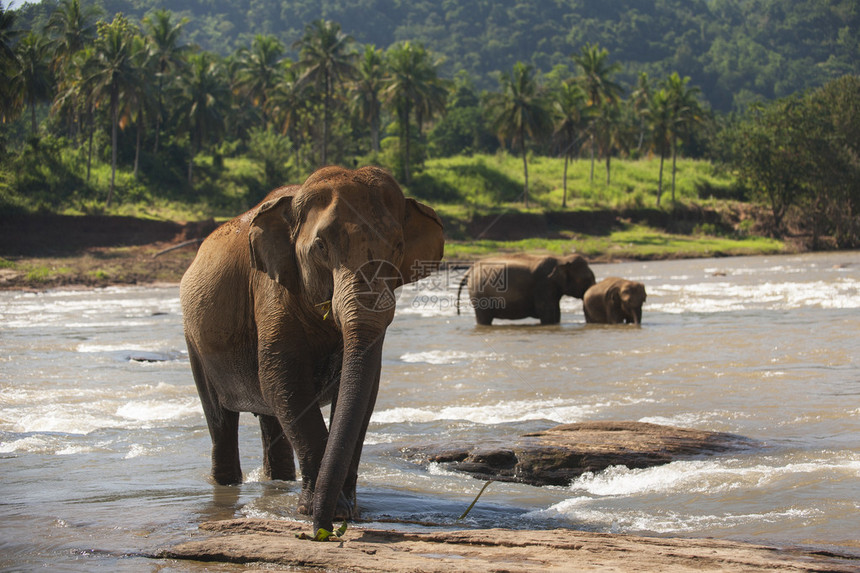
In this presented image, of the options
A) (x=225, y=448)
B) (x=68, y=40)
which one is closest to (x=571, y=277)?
(x=225, y=448)

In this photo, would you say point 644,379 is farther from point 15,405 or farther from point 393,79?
point 393,79

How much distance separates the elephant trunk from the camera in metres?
4.70

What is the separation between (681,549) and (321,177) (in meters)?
2.90

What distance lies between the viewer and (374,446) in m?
8.95

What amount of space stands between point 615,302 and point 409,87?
47.7m

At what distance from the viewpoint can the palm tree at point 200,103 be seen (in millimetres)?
60625

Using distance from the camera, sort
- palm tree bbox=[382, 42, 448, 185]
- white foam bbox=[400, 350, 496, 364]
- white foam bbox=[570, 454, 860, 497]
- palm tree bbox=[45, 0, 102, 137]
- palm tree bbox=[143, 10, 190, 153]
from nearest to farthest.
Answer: white foam bbox=[570, 454, 860, 497]
white foam bbox=[400, 350, 496, 364]
palm tree bbox=[45, 0, 102, 137]
palm tree bbox=[143, 10, 190, 153]
palm tree bbox=[382, 42, 448, 185]

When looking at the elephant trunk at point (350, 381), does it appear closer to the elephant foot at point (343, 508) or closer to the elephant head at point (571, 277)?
the elephant foot at point (343, 508)

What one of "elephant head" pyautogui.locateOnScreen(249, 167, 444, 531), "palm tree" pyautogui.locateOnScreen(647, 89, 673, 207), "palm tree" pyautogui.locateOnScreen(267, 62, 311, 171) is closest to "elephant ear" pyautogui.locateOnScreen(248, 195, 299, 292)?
"elephant head" pyautogui.locateOnScreen(249, 167, 444, 531)

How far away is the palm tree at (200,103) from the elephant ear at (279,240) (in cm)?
5570

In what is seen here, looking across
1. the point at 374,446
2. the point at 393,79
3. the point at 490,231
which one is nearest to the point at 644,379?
the point at 374,446

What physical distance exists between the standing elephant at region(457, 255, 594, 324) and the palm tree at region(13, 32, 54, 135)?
3697cm

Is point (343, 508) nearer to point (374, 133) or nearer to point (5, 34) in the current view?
point (5, 34)

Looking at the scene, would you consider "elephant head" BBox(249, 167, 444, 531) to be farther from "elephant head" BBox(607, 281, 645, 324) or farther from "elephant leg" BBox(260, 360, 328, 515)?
"elephant head" BBox(607, 281, 645, 324)
